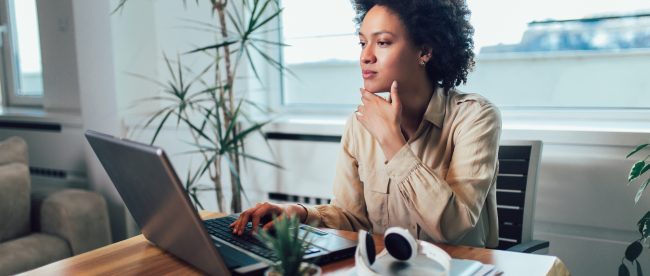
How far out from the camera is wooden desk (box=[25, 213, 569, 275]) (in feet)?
3.20

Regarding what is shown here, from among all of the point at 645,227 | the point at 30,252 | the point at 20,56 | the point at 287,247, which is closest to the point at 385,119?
the point at 287,247

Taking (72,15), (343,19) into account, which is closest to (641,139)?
(343,19)

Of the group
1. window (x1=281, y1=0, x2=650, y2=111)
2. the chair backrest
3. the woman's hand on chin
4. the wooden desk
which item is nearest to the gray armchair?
the wooden desk

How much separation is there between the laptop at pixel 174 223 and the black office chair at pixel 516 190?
71 cm

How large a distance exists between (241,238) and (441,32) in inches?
28.5

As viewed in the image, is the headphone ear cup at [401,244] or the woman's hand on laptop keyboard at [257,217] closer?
the headphone ear cup at [401,244]

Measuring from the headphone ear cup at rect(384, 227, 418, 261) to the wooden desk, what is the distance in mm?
126

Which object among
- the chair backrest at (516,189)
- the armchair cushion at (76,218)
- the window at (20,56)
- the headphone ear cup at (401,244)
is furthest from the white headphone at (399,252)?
the window at (20,56)

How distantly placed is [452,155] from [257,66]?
4.81ft

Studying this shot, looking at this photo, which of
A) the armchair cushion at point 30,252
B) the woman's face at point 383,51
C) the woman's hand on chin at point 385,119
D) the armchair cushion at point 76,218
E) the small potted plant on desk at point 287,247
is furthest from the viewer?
the armchair cushion at point 76,218

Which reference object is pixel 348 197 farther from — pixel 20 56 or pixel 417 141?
pixel 20 56

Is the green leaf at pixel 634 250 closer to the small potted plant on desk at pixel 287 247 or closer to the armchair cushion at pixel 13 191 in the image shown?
the small potted plant on desk at pixel 287 247

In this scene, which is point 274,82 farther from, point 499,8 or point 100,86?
point 499,8

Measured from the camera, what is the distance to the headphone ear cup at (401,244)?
0.85m
